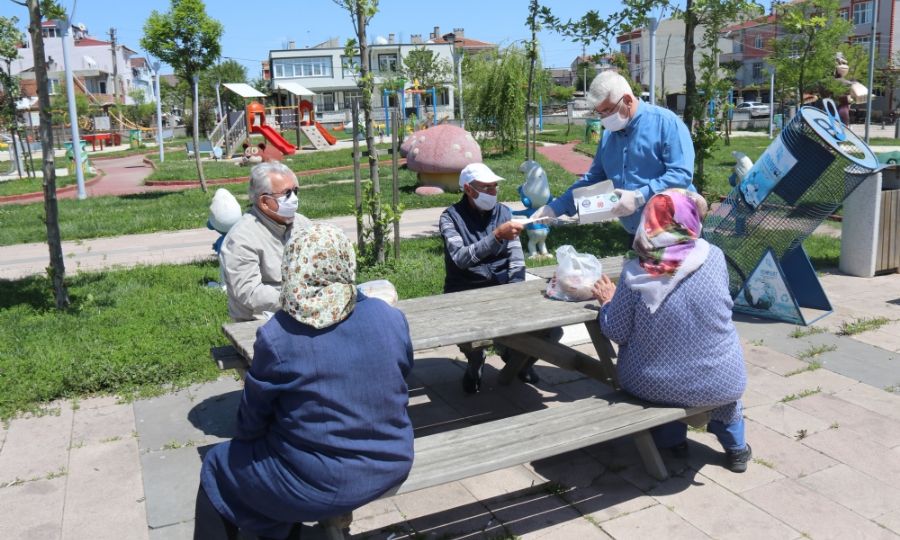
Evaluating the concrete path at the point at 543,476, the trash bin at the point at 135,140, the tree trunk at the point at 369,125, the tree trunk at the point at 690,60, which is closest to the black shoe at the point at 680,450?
the concrete path at the point at 543,476

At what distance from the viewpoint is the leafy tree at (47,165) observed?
20.5 ft

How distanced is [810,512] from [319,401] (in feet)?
6.95

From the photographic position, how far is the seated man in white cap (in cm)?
433

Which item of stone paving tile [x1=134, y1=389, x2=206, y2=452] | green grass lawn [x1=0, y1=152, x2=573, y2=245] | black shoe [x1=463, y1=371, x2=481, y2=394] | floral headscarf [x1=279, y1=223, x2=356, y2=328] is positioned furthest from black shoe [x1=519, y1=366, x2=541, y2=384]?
green grass lawn [x1=0, y1=152, x2=573, y2=245]

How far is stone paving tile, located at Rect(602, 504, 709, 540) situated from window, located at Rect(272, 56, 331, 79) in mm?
73022

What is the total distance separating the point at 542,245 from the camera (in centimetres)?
804

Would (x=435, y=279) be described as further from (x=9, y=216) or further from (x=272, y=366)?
(x=9, y=216)

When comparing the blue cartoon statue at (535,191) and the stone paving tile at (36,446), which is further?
the blue cartoon statue at (535,191)

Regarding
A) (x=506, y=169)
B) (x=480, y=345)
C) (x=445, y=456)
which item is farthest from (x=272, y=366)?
(x=506, y=169)

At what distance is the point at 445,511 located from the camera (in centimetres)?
336

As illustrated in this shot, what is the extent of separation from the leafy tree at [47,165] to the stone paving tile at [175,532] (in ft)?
12.7

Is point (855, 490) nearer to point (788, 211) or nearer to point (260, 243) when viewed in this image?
point (788, 211)

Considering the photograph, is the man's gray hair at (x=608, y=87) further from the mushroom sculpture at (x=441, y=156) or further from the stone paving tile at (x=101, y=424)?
the mushroom sculpture at (x=441, y=156)

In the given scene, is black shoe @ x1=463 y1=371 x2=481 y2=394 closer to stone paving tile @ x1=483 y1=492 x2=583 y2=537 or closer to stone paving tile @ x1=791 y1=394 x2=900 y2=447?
stone paving tile @ x1=483 y1=492 x2=583 y2=537
